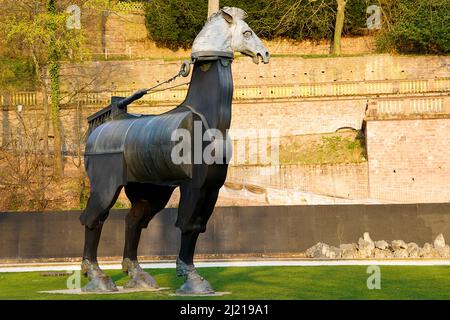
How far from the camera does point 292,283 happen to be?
18.7m

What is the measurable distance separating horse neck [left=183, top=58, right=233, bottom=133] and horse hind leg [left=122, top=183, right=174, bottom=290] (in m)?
2.03

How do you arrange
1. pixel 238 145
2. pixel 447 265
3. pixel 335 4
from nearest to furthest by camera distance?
pixel 447 265
pixel 238 145
pixel 335 4

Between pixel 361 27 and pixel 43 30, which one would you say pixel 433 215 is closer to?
pixel 43 30

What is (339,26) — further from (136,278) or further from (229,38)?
(229,38)

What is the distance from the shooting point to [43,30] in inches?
1742

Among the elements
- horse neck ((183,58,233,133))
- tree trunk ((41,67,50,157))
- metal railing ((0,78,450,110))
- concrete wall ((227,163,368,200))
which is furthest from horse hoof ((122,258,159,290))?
metal railing ((0,78,450,110))

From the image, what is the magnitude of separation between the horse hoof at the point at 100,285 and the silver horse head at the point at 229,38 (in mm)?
3820

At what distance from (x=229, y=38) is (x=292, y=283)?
16.5 feet

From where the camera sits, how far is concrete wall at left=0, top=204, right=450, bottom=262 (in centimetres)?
3148

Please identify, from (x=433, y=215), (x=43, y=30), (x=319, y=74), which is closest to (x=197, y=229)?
(x=433, y=215)

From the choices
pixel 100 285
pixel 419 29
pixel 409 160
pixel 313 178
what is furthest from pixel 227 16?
pixel 419 29

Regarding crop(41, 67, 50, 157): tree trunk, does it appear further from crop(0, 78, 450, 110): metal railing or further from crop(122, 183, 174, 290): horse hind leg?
crop(122, 183, 174, 290): horse hind leg
